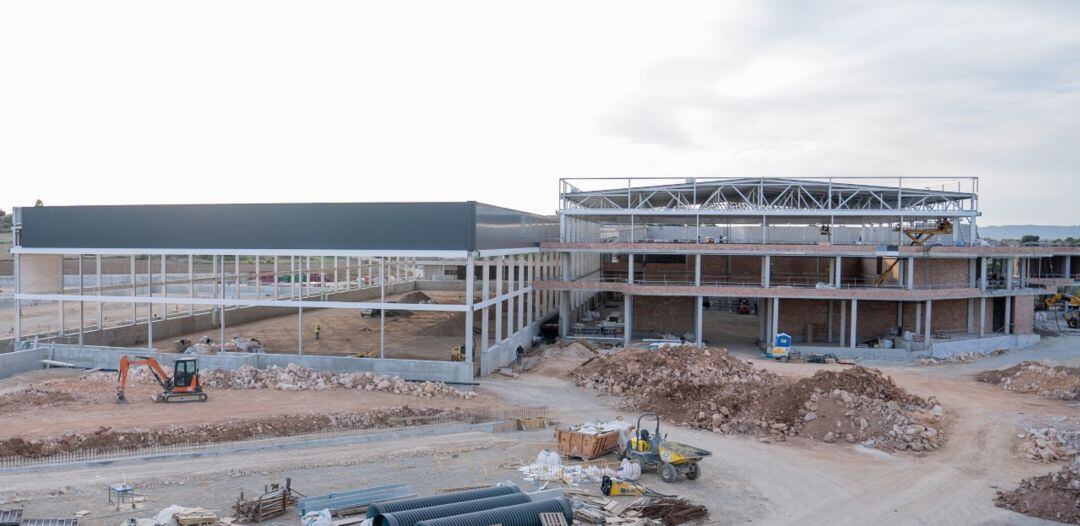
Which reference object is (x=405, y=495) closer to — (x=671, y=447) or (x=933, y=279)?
(x=671, y=447)

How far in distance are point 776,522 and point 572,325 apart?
98.7 ft

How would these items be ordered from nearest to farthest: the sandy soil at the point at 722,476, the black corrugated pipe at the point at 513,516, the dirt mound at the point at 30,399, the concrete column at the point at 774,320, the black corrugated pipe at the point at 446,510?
1. the black corrugated pipe at the point at 513,516
2. the black corrugated pipe at the point at 446,510
3. the sandy soil at the point at 722,476
4. the dirt mound at the point at 30,399
5. the concrete column at the point at 774,320

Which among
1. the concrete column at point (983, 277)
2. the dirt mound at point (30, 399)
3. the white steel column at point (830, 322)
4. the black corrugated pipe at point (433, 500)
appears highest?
the concrete column at point (983, 277)

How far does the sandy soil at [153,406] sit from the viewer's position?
22.8 metres

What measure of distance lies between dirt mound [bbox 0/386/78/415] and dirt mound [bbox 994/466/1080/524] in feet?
99.0

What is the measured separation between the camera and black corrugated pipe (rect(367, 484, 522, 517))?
1428cm

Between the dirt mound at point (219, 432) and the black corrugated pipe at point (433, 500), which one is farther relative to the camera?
the dirt mound at point (219, 432)

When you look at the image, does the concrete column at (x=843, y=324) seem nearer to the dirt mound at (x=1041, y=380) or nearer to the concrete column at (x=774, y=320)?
the concrete column at (x=774, y=320)

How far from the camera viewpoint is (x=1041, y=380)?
30688 mm

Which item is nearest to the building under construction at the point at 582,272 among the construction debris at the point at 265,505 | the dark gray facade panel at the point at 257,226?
the dark gray facade panel at the point at 257,226

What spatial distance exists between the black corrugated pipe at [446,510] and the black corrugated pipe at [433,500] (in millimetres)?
262

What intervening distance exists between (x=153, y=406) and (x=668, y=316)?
29.8 meters

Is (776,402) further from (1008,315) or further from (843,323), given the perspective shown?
(1008,315)

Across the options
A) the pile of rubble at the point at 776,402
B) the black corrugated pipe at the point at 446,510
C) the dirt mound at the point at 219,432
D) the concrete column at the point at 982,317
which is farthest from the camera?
the concrete column at the point at 982,317
